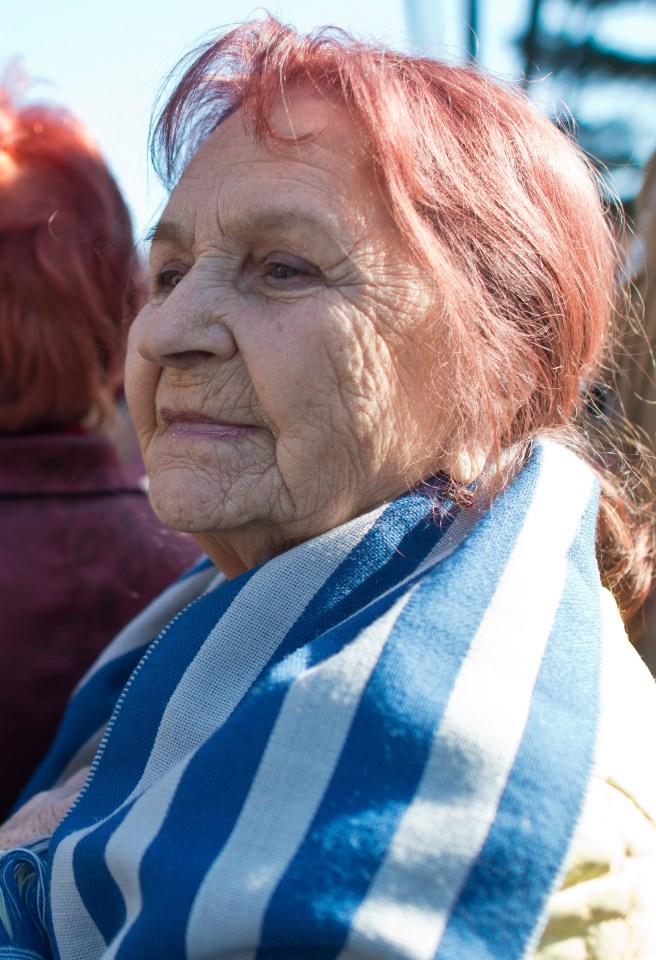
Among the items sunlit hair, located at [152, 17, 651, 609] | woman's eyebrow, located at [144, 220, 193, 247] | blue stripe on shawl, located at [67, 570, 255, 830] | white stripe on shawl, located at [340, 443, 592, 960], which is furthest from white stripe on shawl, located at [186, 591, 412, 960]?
woman's eyebrow, located at [144, 220, 193, 247]

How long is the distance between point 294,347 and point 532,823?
71 cm

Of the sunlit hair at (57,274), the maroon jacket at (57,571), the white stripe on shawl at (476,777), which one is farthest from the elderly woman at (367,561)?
the sunlit hair at (57,274)

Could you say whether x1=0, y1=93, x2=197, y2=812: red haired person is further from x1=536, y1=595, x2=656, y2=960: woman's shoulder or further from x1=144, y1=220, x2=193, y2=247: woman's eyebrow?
x1=536, y1=595, x2=656, y2=960: woman's shoulder

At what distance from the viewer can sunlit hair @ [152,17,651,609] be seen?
1.34m

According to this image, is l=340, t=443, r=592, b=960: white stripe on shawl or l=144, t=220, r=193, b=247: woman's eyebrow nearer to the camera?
l=340, t=443, r=592, b=960: white stripe on shawl

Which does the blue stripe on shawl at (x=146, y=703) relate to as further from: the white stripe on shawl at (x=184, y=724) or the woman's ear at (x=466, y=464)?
the woman's ear at (x=466, y=464)

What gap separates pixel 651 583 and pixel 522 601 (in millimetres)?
726

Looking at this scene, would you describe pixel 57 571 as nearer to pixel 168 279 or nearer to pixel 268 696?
pixel 168 279

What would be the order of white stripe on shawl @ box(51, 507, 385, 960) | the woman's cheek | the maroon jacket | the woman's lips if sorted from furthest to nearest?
the maroon jacket < the woman's cheek < the woman's lips < white stripe on shawl @ box(51, 507, 385, 960)

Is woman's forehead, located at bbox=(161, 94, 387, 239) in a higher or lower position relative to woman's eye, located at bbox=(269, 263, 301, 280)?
higher

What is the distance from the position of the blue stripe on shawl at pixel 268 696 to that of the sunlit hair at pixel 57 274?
1084 millimetres

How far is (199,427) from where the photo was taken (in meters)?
1.43

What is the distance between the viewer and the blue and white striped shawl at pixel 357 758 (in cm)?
99

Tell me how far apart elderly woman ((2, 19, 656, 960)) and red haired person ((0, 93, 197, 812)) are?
508 millimetres
